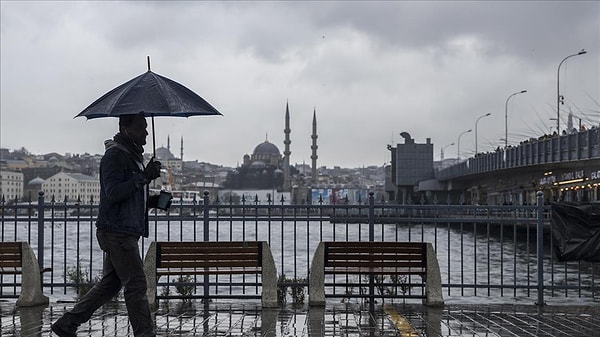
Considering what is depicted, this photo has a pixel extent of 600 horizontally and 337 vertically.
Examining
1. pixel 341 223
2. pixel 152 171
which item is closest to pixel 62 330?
pixel 152 171

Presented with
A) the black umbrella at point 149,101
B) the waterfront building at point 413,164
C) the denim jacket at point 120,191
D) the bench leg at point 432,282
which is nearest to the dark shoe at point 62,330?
the denim jacket at point 120,191

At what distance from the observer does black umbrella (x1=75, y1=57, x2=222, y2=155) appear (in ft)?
26.0

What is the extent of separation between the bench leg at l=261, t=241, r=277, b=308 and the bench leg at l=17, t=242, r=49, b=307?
317cm

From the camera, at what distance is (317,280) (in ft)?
36.3

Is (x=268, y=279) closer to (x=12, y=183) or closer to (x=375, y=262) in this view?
(x=375, y=262)

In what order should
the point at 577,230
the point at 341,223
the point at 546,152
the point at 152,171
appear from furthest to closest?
the point at 546,152 → the point at 341,223 → the point at 577,230 → the point at 152,171

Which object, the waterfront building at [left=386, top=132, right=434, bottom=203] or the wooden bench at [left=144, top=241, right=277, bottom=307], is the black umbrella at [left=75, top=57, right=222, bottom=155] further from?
the waterfront building at [left=386, top=132, right=434, bottom=203]

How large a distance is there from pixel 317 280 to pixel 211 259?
153cm

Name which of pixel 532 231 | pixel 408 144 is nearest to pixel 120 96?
pixel 532 231

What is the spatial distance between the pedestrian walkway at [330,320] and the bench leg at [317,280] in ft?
0.62

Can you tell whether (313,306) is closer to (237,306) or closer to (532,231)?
(237,306)

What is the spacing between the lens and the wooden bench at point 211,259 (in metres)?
10.6

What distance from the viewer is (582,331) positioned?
928cm

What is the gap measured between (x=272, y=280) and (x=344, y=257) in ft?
3.43
